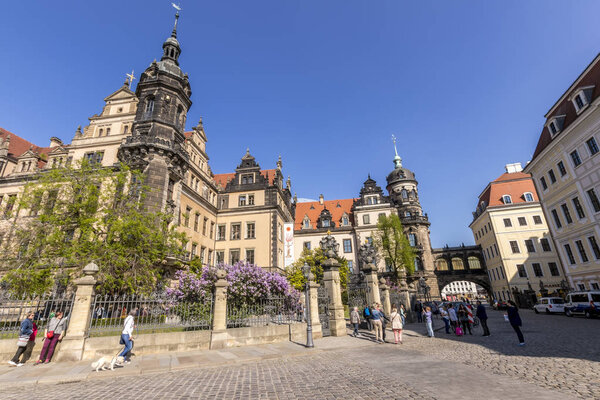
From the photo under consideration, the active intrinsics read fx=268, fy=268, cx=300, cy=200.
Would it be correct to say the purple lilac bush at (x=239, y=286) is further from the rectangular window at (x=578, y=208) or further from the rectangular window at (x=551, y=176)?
the rectangular window at (x=551, y=176)

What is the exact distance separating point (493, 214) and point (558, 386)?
151 feet

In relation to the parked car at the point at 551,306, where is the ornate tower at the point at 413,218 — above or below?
above

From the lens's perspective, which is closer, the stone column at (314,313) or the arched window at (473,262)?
the stone column at (314,313)

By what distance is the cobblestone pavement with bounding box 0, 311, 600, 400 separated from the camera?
18.5ft

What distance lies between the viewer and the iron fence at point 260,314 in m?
12.9

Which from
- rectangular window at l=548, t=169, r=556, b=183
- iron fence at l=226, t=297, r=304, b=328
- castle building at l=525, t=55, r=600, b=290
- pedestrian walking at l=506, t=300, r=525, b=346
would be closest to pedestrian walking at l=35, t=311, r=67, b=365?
iron fence at l=226, t=297, r=304, b=328

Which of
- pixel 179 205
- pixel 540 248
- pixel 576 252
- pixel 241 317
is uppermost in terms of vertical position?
pixel 179 205

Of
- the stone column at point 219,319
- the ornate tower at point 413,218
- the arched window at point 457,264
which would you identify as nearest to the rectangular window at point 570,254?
the ornate tower at point 413,218

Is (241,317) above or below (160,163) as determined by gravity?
below

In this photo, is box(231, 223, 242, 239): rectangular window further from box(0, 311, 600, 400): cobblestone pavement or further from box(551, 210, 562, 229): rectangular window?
box(551, 210, 562, 229): rectangular window

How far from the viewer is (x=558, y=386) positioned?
5.61m

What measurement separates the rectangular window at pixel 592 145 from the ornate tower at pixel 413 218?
85.4 feet

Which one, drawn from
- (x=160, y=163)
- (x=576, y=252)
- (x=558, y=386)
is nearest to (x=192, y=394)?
(x=558, y=386)

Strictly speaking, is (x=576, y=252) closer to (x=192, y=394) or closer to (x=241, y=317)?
(x=241, y=317)
